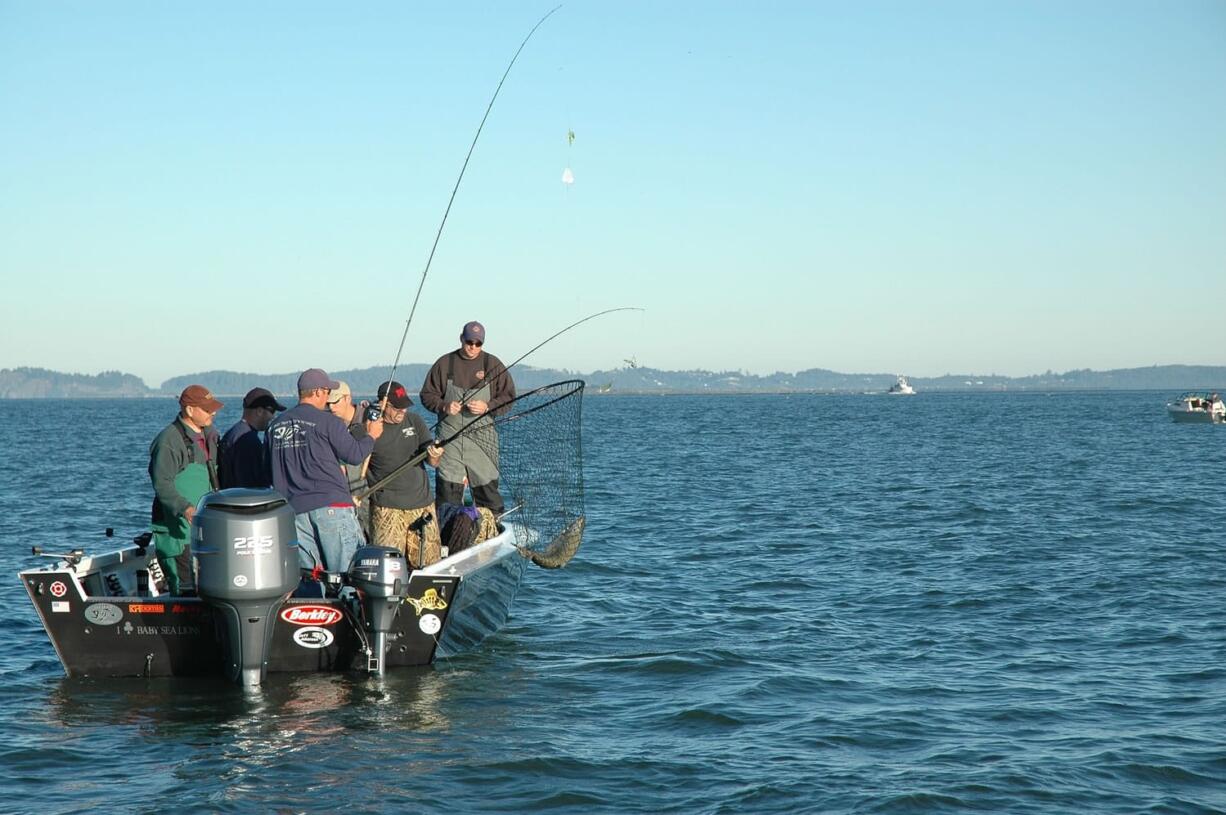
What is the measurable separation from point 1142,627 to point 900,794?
5730 millimetres

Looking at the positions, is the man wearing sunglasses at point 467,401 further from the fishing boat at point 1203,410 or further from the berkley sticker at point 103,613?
the fishing boat at point 1203,410

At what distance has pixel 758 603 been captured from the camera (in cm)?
1327

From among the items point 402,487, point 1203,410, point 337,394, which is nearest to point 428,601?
point 402,487

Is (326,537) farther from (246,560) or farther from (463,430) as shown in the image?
(463,430)

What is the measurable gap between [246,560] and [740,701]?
11.6 ft

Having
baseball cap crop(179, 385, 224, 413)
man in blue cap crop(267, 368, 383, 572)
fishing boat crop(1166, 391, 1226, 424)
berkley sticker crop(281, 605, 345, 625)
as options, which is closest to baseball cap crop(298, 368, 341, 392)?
man in blue cap crop(267, 368, 383, 572)

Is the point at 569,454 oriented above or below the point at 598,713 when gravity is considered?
above

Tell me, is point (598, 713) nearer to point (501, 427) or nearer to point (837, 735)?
point (837, 735)

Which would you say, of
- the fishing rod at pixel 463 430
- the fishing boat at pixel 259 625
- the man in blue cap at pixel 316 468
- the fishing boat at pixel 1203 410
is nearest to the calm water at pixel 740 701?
the fishing boat at pixel 259 625

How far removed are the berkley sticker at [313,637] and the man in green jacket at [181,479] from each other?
3.54 feet

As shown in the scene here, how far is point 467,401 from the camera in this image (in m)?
10.8

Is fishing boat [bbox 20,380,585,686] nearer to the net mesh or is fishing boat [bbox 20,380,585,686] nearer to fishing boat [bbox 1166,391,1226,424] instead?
the net mesh

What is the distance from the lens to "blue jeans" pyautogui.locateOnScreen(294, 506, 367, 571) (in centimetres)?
899

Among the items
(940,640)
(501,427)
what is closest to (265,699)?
(501,427)
